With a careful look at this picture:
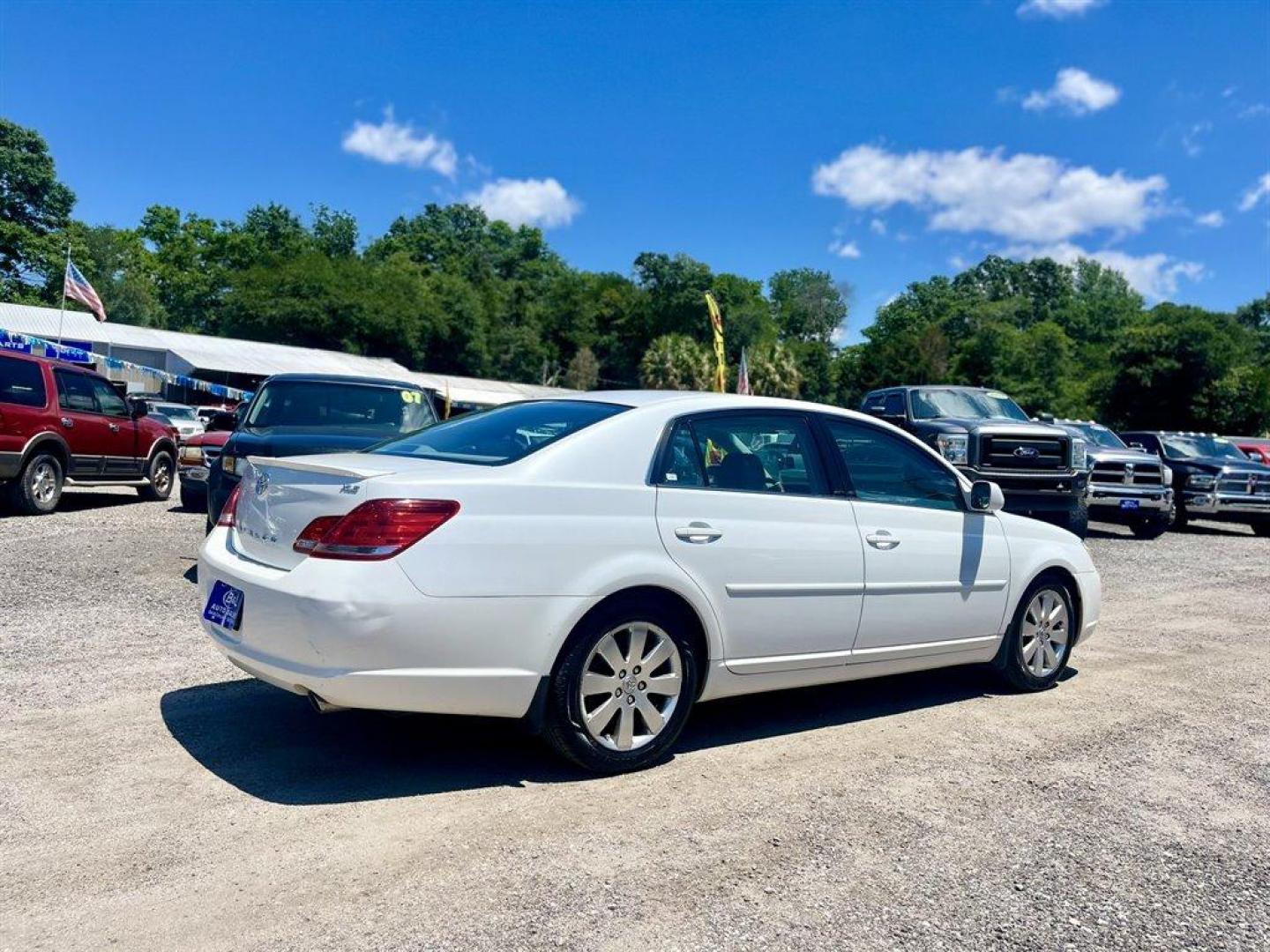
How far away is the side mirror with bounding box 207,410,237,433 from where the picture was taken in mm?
12242

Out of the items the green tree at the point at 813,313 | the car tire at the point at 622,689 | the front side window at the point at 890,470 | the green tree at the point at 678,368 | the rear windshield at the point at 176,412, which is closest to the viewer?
the car tire at the point at 622,689

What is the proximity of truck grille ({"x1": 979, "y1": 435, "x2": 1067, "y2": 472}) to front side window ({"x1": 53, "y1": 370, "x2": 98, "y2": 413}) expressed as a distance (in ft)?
37.8

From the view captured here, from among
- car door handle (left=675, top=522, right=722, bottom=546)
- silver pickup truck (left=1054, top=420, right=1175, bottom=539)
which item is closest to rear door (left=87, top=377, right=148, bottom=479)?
car door handle (left=675, top=522, right=722, bottom=546)

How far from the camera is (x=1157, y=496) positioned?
15.7 meters

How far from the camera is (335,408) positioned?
9922 millimetres

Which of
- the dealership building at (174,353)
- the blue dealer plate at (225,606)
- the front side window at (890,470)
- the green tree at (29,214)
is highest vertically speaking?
the green tree at (29,214)

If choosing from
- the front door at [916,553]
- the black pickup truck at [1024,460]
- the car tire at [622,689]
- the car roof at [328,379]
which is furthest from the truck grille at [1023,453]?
the car tire at [622,689]

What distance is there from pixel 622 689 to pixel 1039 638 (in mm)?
3107

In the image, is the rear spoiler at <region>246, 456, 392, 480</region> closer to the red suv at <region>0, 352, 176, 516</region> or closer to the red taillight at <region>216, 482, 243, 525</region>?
the red taillight at <region>216, 482, 243, 525</region>

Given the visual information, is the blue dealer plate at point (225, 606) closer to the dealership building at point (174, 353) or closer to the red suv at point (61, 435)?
the red suv at point (61, 435)

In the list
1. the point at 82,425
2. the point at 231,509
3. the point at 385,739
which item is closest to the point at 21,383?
the point at 82,425

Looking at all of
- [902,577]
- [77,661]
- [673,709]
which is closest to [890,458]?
[902,577]

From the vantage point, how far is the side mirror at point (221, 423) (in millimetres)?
12242

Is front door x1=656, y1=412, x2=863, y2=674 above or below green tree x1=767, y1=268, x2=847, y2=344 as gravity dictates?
below
